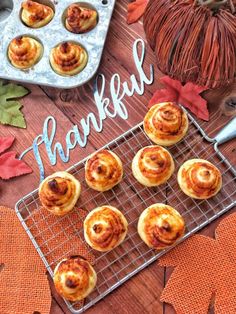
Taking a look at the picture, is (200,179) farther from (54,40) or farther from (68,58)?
(54,40)

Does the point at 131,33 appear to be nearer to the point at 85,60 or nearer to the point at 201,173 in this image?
the point at 85,60

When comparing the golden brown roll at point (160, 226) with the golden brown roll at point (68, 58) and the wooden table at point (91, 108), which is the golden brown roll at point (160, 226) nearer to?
the wooden table at point (91, 108)

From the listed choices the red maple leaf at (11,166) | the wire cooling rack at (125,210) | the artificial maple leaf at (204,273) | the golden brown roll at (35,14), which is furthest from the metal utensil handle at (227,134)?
the golden brown roll at (35,14)

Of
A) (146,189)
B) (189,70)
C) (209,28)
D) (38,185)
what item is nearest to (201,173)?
(146,189)

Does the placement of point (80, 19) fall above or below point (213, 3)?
below

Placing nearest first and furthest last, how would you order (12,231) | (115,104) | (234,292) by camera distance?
(234,292)
(12,231)
(115,104)

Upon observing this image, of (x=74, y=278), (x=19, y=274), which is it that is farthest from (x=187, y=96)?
(x=19, y=274)
